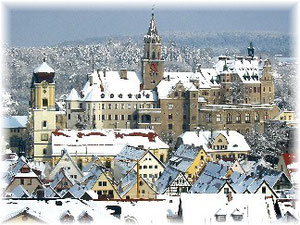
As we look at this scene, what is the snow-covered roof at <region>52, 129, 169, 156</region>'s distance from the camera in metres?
40.9

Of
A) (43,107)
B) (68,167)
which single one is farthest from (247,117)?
(68,167)

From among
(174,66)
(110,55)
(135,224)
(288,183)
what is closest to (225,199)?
(135,224)

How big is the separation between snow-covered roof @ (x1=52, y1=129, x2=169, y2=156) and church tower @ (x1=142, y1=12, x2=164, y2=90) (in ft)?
24.5

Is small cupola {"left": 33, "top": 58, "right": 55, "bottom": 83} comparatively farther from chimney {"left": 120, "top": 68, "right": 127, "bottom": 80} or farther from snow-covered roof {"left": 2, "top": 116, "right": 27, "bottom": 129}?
chimney {"left": 120, "top": 68, "right": 127, "bottom": 80}

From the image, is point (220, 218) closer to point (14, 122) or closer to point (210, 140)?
point (210, 140)

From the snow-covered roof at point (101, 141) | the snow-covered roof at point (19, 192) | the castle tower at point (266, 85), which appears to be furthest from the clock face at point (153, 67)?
the snow-covered roof at point (19, 192)

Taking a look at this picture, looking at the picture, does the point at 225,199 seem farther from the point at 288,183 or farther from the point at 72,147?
the point at 72,147

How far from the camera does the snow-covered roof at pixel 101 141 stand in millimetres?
40875

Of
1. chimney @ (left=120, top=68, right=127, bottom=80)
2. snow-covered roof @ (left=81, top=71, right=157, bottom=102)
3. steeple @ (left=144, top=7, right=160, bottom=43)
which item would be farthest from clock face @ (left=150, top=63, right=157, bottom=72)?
chimney @ (left=120, top=68, right=127, bottom=80)

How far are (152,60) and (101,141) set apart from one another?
36.2 ft

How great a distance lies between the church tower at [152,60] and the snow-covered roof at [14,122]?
847 cm

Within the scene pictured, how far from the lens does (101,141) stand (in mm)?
42000

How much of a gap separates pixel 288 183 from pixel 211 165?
13.1 ft

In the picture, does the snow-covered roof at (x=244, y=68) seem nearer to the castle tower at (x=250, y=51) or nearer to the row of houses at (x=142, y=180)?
the castle tower at (x=250, y=51)
